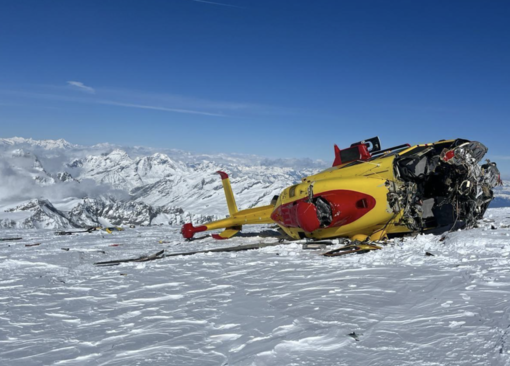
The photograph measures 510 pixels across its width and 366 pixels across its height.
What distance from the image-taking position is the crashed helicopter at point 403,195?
1284cm

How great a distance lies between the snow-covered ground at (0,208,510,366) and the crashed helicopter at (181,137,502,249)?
1.73 metres

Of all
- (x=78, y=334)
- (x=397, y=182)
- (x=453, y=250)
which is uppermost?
(x=397, y=182)

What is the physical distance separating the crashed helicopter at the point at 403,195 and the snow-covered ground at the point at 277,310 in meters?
1.73

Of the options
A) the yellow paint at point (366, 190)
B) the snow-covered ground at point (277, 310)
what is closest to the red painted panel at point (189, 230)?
the yellow paint at point (366, 190)

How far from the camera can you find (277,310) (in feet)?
20.9

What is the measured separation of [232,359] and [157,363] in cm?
94

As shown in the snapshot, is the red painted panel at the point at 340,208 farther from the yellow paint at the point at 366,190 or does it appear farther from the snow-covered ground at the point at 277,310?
the snow-covered ground at the point at 277,310

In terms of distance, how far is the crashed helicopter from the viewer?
12.8 m

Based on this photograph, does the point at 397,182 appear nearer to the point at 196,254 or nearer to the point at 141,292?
the point at 196,254

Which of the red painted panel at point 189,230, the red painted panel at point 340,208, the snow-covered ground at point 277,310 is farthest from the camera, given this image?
the red painted panel at point 189,230

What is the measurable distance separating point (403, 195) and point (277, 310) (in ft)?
27.5

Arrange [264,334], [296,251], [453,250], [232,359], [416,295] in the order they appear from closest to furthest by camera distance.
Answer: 1. [232,359]
2. [264,334]
3. [416,295]
4. [453,250]
5. [296,251]

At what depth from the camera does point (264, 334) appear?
5234mm

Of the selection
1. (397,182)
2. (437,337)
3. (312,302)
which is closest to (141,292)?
(312,302)
